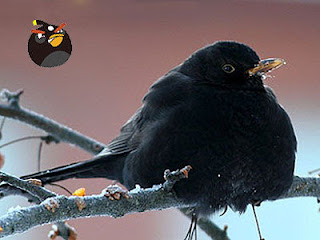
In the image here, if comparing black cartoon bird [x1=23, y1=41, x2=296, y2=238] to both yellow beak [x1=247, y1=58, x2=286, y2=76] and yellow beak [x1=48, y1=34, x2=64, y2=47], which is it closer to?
yellow beak [x1=247, y1=58, x2=286, y2=76]

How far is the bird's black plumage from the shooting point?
123 centimetres

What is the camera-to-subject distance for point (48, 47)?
3.32 feet

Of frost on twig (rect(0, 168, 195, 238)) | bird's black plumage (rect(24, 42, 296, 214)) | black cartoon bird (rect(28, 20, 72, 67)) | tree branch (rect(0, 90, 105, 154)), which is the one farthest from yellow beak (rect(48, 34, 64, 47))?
tree branch (rect(0, 90, 105, 154))

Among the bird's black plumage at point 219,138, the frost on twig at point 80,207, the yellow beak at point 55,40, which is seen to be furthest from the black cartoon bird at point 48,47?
the bird's black plumage at point 219,138

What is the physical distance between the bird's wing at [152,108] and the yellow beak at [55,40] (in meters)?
0.37

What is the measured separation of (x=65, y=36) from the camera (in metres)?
1.05

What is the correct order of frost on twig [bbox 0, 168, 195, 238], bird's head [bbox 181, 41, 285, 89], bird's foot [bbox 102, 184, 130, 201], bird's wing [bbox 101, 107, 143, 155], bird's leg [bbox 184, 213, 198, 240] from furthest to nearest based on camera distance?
bird's wing [bbox 101, 107, 143, 155]
bird's head [bbox 181, 41, 285, 89]
bird's leg [bbox 184, 213, 198, 240]
bird's foot [bbox 102, 184, 130, 201]
frost on twig [bbox 0, 168, 195, 238]

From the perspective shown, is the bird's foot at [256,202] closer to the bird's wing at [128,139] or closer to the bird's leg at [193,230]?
the bird's leg at [193,230]

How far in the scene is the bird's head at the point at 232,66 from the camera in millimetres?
1288

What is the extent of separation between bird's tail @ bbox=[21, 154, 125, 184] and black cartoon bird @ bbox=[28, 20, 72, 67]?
0.42 meters

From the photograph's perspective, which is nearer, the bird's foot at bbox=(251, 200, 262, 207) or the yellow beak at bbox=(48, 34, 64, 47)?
the yellow beak at bbox=(48, 34, 64, 47)

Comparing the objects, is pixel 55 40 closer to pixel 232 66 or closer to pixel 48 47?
pixel 48 47

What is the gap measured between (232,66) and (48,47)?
443 millimetres

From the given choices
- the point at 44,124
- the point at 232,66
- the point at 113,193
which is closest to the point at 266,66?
the point at 232,66
